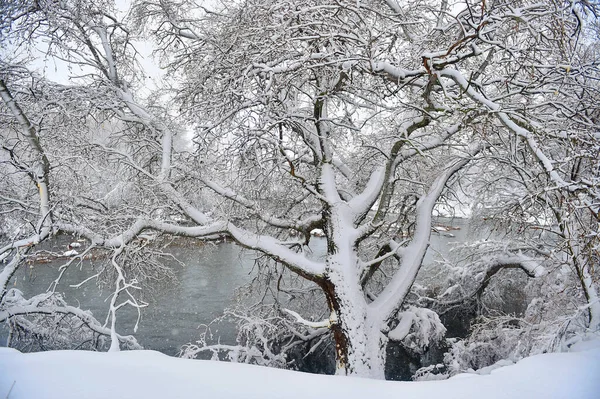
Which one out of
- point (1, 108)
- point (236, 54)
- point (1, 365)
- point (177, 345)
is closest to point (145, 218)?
point (1, 108)

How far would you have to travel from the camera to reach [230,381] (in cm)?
241

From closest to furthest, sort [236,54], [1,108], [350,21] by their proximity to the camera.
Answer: [350,21], [236,54], [1,108]

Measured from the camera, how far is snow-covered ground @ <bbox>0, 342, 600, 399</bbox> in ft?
6.89

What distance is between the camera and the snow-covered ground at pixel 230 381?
2102mm

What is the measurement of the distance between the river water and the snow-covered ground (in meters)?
7.82

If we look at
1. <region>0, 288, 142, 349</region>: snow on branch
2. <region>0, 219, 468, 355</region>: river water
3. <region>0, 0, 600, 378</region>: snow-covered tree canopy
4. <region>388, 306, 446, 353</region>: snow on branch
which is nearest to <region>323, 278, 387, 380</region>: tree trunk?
<region>0, 0, 600, 378</region>: snow-covered tree canopy

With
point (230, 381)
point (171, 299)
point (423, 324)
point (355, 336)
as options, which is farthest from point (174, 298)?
point (230, 381)

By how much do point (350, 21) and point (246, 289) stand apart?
312 inches

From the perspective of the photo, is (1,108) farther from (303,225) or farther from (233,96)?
(303,225)

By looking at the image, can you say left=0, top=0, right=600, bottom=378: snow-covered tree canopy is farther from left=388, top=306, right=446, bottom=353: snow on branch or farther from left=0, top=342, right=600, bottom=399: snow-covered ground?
left=0, top=342, right=600, bottom=399: snow-covered ground

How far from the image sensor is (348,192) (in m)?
8.05

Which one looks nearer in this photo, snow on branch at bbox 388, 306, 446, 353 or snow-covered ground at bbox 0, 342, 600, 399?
snow-covered ground at bbox 0, 342, 600, 399

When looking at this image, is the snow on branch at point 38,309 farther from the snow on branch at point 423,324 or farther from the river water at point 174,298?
the snow on branch at point 423,324

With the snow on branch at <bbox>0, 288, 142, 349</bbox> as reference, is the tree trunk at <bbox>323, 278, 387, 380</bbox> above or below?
above
